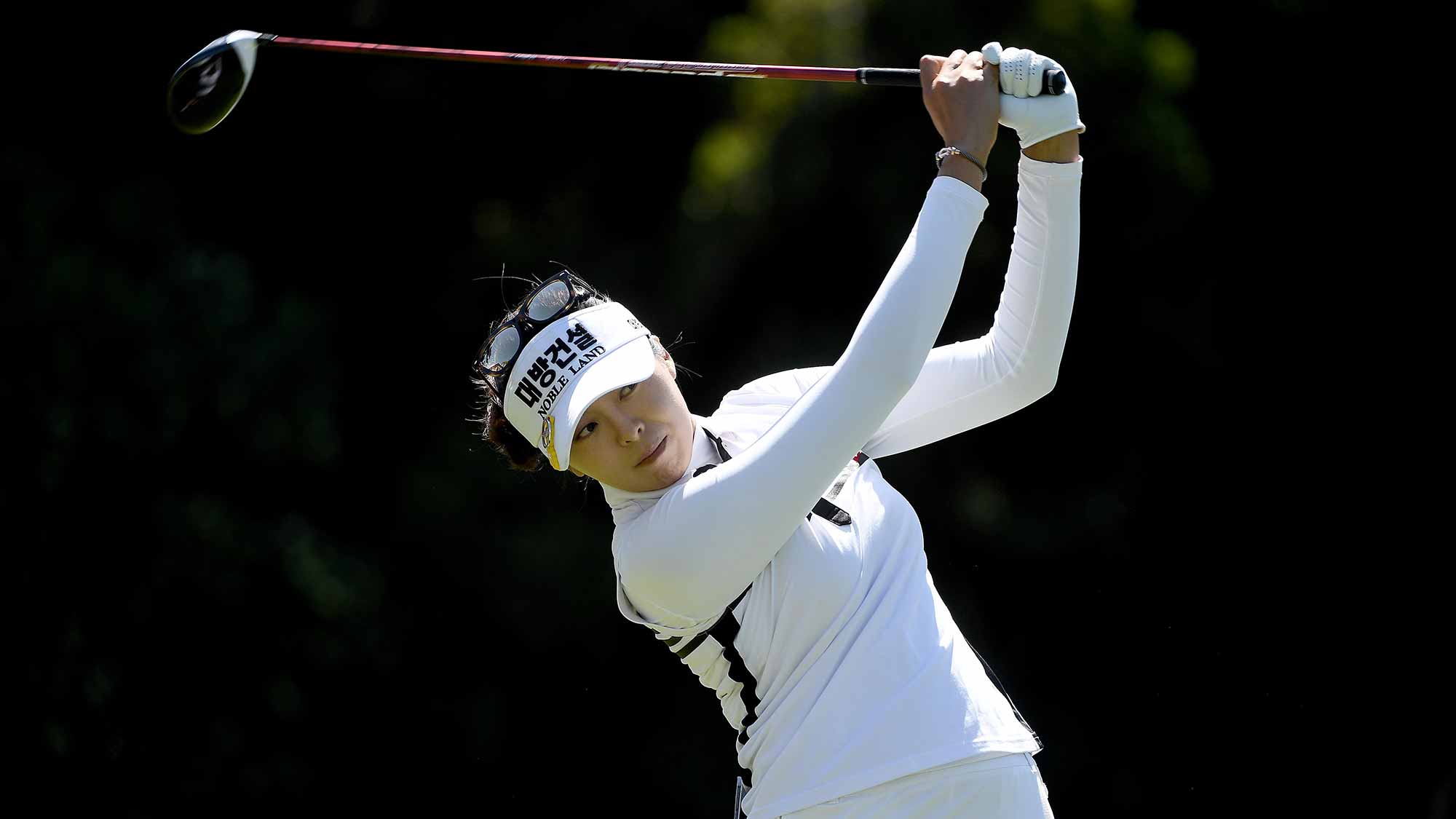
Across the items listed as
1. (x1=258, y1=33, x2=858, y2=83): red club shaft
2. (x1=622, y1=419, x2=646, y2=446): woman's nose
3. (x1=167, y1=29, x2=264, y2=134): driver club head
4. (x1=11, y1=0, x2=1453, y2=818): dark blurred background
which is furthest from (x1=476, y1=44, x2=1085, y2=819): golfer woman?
(x1=11, y1=0, x2=1453, y2=818): dark blurred background

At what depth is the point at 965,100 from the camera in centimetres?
170

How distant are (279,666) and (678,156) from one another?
221cm

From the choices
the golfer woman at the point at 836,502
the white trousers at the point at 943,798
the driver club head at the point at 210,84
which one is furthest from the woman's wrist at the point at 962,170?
the driver club head at the point at 210,84

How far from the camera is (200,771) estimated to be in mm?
5047

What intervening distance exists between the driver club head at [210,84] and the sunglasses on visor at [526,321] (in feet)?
2.42

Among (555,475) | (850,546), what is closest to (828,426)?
(850,546)

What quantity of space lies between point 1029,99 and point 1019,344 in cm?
33

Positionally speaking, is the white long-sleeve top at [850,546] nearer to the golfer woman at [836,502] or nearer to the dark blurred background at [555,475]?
the golfer woman at [836,502]

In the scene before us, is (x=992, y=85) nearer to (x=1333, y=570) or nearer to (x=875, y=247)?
(x=875, y=247)

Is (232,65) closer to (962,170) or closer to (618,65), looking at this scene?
(618,65)

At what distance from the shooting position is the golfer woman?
1592mm

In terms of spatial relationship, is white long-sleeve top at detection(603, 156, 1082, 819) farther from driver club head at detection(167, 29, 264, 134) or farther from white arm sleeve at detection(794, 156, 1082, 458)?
driver club head at detection(167, 29, 264, 134)

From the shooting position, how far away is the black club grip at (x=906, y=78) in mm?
1743

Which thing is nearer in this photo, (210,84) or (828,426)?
(828,426)
